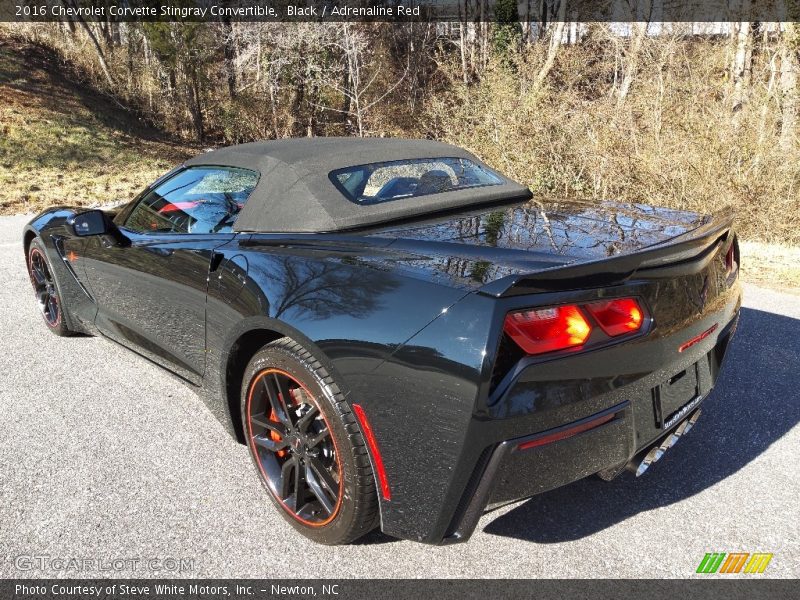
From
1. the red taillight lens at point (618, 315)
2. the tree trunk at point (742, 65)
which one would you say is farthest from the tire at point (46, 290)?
the tree trunk at point (742, 65)

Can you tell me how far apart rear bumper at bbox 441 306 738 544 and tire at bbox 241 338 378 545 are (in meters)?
0.35

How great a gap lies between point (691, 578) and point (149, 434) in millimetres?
2395

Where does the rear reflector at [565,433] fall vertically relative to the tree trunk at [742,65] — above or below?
below

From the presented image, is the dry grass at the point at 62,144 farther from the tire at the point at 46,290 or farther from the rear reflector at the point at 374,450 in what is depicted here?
the rear reflector at the point at 374,450

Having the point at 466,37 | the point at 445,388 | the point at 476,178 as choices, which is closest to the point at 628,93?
the point at 476,178

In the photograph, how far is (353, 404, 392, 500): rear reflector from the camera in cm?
194

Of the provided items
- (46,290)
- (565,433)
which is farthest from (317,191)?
(46,290)

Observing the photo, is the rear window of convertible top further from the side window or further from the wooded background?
the wooded background

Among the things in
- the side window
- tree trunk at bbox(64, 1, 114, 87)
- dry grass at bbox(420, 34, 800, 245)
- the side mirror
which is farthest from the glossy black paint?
Answer: tree trunk at bbox(64, 1, 114, 87)

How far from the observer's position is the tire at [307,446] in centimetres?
202

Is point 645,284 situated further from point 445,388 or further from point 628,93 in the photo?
point 628,93

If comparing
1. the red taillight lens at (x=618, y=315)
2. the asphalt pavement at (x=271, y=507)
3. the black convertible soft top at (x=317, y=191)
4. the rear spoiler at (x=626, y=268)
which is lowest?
the asphalt pavement at (x=271, y=507)

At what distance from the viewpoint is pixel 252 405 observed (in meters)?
2.50

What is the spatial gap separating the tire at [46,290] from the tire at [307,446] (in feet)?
8.07
